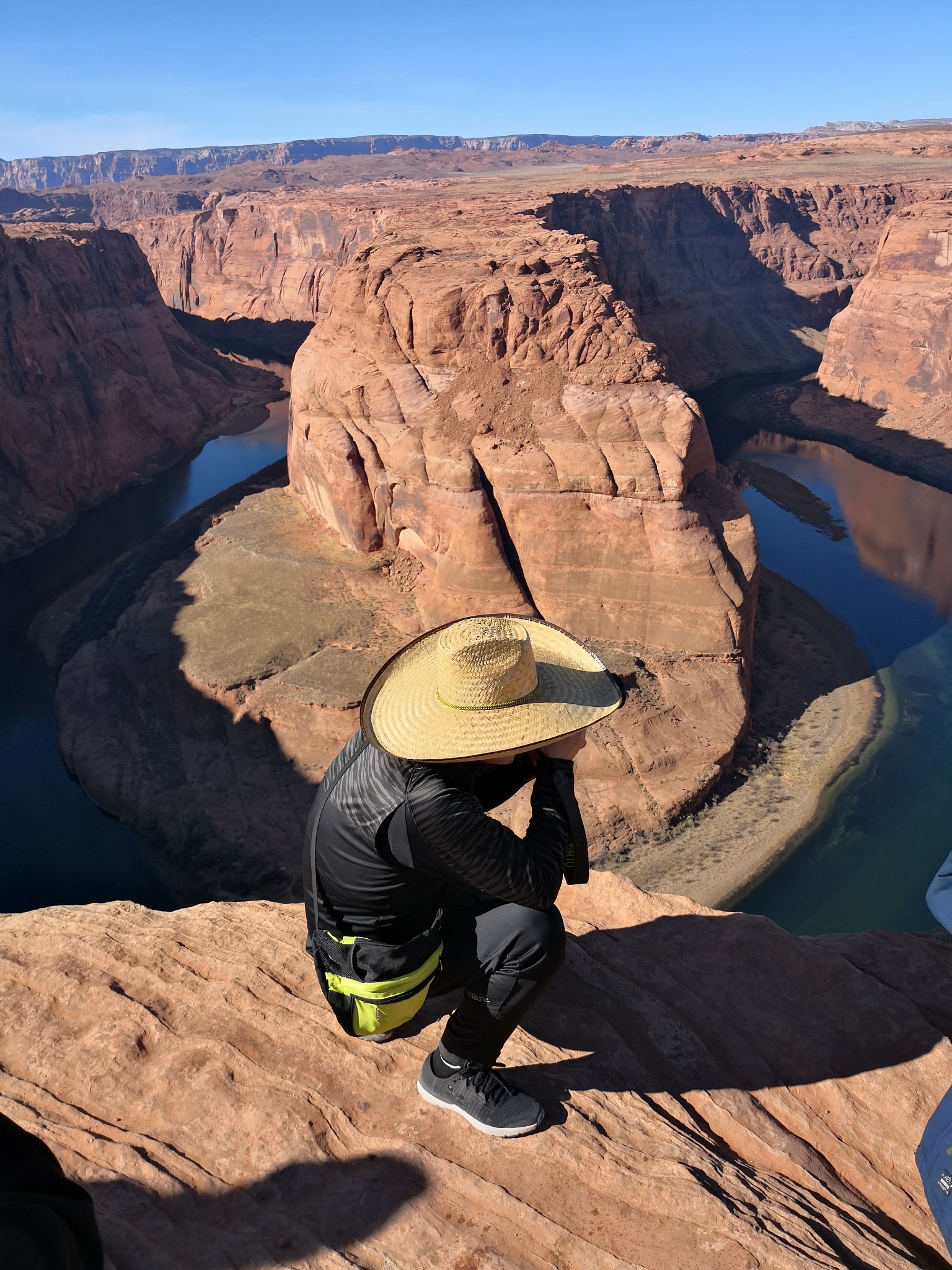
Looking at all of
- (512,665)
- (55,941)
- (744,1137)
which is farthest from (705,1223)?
(55,941)

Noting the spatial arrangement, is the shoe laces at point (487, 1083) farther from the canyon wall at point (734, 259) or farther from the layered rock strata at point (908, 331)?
the canyon wall at point (734, 259)

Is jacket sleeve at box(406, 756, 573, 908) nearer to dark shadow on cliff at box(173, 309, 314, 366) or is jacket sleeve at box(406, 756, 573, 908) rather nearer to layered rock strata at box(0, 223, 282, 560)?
layered rock strata at box(0, 223, 282, 560)

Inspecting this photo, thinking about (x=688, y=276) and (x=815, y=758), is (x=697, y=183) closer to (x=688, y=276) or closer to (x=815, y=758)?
(x=688, y=276)

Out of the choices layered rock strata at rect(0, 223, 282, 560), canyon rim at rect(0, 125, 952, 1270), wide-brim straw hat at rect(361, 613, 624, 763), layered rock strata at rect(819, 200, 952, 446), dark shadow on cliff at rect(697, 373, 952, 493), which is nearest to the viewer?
wide-brim straw hat at rect(361, 613, 624, 763)

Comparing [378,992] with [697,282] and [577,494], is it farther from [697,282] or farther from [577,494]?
[697,282]

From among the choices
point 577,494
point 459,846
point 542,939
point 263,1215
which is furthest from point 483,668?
point 577,494

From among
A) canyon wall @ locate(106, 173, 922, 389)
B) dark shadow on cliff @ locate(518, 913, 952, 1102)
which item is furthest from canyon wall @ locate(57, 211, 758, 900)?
canyon wall @ locate(106, 173, 922, 389)

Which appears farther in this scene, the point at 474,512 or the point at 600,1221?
the point at 474,512
